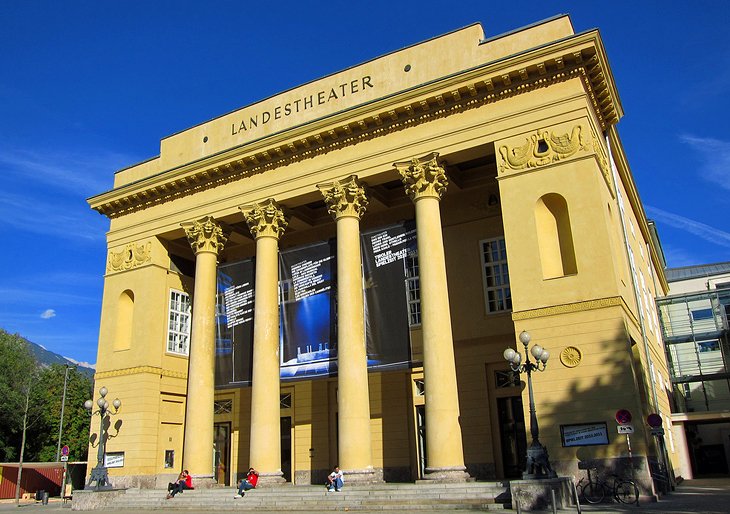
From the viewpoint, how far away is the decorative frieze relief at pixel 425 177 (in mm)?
21281

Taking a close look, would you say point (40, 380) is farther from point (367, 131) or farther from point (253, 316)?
point (367, 131)

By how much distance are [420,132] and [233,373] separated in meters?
11.5

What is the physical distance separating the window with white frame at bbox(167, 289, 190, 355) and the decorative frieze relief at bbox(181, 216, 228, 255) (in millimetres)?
3241

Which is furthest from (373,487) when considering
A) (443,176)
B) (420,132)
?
(420,132)

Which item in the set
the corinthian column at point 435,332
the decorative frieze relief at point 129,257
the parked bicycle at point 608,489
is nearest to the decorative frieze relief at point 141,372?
the decorative frieze relief at point 129,257

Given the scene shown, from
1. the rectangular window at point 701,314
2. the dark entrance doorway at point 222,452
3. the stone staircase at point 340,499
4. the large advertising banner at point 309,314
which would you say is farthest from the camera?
the rectangular window at point 701,314

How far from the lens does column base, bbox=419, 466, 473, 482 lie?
17933mm

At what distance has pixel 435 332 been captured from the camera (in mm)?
19516

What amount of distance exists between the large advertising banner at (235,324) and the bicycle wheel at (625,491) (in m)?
13.5

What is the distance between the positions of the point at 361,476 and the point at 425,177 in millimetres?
9836

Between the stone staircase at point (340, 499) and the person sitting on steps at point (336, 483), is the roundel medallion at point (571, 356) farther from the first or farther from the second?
the person sitting on steps at point (336, 483)

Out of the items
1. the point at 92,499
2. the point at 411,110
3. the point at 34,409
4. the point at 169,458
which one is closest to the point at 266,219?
the point at 411,110

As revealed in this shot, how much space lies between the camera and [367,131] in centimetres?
2283

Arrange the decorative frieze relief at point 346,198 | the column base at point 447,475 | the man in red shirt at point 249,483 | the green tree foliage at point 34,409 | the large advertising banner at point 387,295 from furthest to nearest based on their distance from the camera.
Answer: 1. the green tree foliage at point 34,409
2. the decorative frieze relief at point 346,198
3. the large advertising banner at point 387,295
4. the man in red shirt at point 249,483
5. the column base at point 447,475
